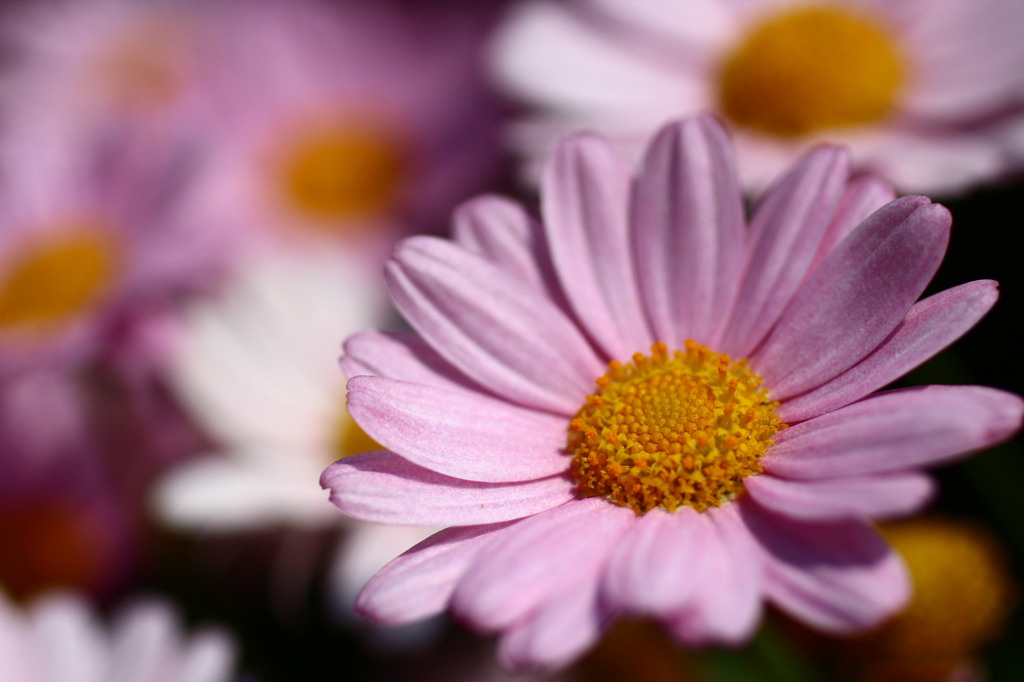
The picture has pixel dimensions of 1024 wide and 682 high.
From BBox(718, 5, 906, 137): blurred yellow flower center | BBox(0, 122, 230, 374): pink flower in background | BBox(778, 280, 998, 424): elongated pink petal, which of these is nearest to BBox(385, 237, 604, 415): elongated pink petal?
BBox(778, 280, 998, 424): elongated pink petal

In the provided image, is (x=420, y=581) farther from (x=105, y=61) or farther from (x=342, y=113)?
(x=105, y=61)

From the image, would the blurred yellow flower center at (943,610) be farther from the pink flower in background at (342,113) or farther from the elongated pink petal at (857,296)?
the pink flower in background at (342,113)

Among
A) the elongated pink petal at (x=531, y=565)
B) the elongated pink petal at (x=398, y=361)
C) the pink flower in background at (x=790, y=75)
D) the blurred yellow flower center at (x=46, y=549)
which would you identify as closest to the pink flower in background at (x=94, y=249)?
the blurred yellow flower center at (x=46, y=549)

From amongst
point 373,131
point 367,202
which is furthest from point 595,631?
point 373,131

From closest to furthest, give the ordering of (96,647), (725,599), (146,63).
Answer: (725,599) < (96,647) < (146,63)

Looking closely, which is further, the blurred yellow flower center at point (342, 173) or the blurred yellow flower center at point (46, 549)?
the blurred yellow flower center at point (342, 173)

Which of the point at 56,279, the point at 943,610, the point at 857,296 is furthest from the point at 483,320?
the point at 56,279
